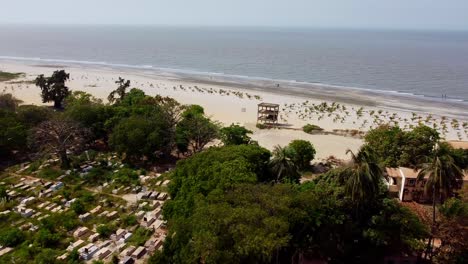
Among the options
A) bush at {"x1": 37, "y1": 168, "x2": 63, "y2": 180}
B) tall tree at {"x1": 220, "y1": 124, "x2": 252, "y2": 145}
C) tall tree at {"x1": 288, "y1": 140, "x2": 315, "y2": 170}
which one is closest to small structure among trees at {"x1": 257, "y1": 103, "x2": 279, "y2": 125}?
tall tree at {"x1": 220, "y1": 124, "x2": 252, "y2": 145}

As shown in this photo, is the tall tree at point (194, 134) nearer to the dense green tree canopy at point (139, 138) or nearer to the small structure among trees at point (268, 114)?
the dense green tree canopy at point (139, 138)

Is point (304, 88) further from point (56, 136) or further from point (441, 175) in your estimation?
point (441, 175)

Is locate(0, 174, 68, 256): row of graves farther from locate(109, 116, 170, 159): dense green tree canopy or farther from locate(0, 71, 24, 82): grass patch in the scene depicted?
locate(0, 71, 24, 82): grass patch

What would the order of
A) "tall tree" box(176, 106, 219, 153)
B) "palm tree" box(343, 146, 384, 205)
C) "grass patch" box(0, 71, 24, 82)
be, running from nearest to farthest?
"palm tree" box(343, 146, 384, 205)
"tall tree" box(176, 106, 219, 153)
"grass patch" box(0, 71, 24, 82)

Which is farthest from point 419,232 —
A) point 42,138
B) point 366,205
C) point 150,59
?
point 150,59

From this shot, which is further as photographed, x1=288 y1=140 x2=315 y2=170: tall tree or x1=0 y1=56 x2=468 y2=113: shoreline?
x1=0 y1=56 x2=468 y2=113: shoreline

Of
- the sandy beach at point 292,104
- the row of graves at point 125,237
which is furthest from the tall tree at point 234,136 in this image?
the row of graves at point 125,237

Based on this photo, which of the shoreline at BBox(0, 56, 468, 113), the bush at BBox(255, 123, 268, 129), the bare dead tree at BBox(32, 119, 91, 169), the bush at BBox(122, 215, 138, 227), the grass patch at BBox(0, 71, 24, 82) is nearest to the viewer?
the bush at BBox(122, 215, 138, 227)
